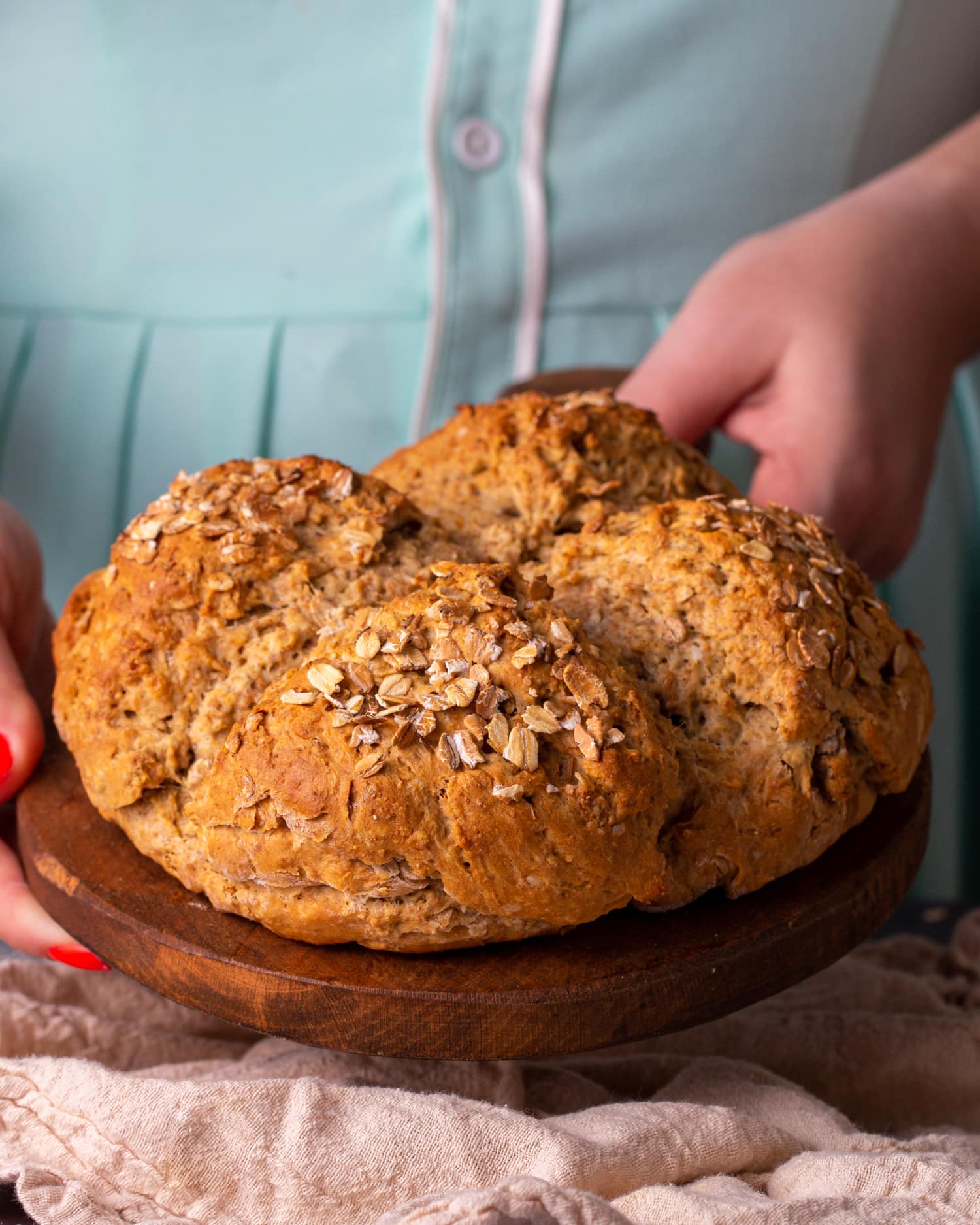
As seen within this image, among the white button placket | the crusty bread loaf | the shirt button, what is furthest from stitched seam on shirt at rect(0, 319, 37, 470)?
the crusty bread loaf

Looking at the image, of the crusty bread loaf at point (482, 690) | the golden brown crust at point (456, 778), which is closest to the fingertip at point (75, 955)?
the crusty bread loaf at point (482, 690)

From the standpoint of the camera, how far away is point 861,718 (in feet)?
3.72

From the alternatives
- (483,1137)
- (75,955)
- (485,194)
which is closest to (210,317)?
(485,194)

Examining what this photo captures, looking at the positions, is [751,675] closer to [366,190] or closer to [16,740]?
[16,740]

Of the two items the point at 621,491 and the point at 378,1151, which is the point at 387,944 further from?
the point at 621,491

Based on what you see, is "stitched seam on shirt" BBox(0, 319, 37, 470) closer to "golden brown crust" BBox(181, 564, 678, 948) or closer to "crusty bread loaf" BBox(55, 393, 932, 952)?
"crusty bread loaf" BBox(55, 393, 932, 952)

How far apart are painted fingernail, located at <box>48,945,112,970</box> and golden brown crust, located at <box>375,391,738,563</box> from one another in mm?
→ 559

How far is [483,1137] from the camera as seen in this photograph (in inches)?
39.8

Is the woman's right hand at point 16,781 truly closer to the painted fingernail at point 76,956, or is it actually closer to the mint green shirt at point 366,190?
the painted fingernail at point 76,956

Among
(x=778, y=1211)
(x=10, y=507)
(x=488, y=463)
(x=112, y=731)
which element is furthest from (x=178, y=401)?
(x=778, y=1211)

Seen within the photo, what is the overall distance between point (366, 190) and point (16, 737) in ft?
3.87

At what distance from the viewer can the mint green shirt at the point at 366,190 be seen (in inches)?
76.3

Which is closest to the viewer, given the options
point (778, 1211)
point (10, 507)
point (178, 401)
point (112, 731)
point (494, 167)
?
point (778, 1211)

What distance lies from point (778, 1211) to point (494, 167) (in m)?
1.60
